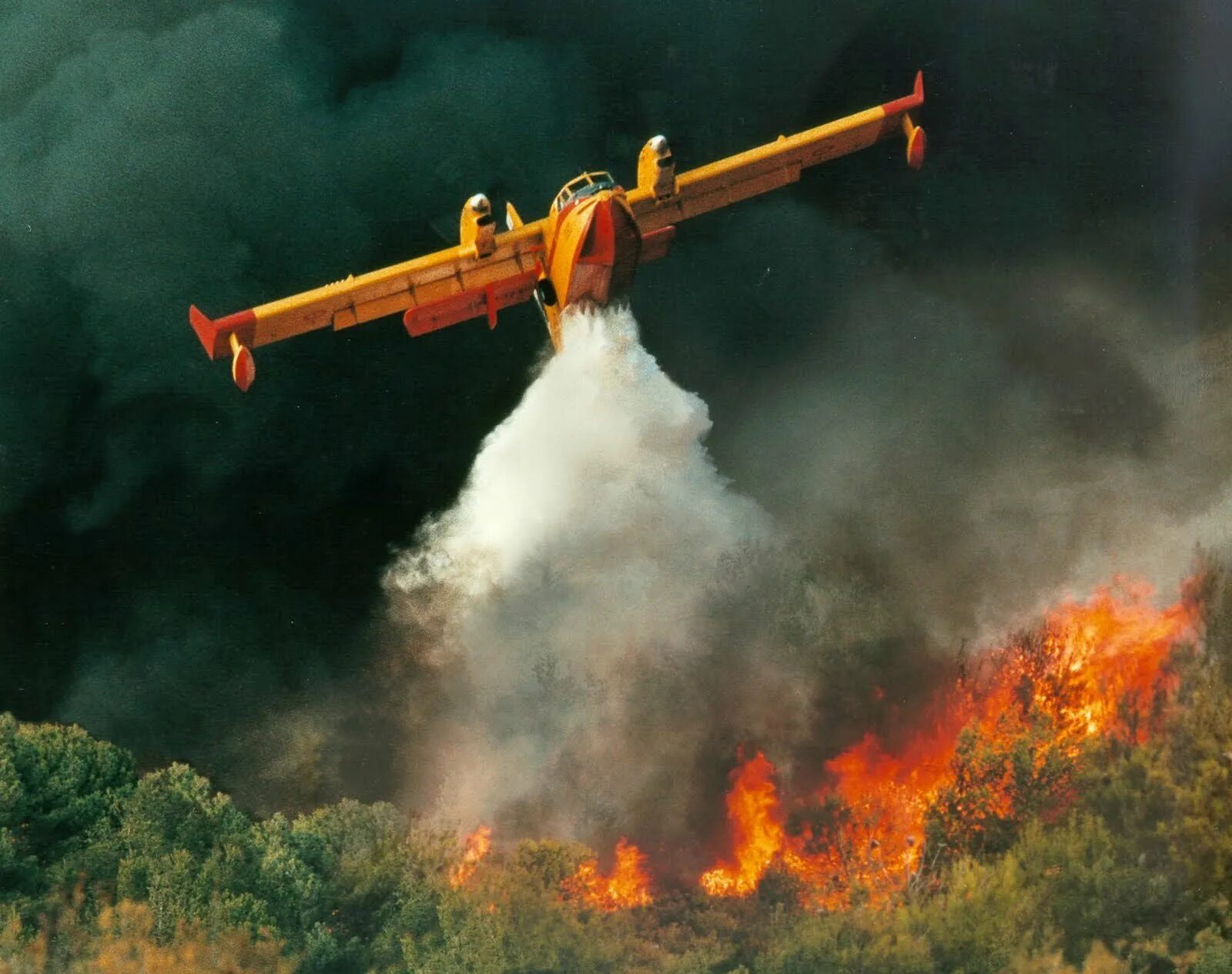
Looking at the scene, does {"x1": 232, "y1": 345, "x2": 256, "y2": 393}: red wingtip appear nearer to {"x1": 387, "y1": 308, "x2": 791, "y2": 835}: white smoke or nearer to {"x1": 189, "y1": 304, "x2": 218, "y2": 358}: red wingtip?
{"x1": 189, "y1": 304, "x2": 218, "y2": 358}: red wingtip

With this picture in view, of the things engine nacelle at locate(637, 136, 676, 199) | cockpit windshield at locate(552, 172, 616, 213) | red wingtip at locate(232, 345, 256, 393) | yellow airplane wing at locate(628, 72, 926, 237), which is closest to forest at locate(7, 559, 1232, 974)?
red wingtip at locate(232, 345, 256, 393)

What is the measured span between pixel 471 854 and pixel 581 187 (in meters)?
7.41

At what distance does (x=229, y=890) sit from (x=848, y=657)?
7388 millimetres

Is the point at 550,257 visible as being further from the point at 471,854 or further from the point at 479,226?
the point at 471,854

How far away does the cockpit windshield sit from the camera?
17.1 m

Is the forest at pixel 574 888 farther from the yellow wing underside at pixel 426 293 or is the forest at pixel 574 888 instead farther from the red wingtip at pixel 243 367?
the yellow wing underside at pixel 426 293

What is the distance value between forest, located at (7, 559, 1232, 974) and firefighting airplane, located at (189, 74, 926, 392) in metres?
5.19

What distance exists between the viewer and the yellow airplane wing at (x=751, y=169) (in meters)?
17.6

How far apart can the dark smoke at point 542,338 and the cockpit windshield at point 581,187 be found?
3.46 feet

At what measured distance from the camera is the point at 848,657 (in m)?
18.9

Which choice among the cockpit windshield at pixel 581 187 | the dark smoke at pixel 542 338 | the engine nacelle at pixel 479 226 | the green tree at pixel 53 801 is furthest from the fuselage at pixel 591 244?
the green tree at pixel 53 801

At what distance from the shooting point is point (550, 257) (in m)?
17.5

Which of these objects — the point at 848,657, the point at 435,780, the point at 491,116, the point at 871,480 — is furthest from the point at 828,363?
the point at 435,780

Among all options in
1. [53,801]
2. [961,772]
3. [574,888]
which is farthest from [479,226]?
[961,772]
